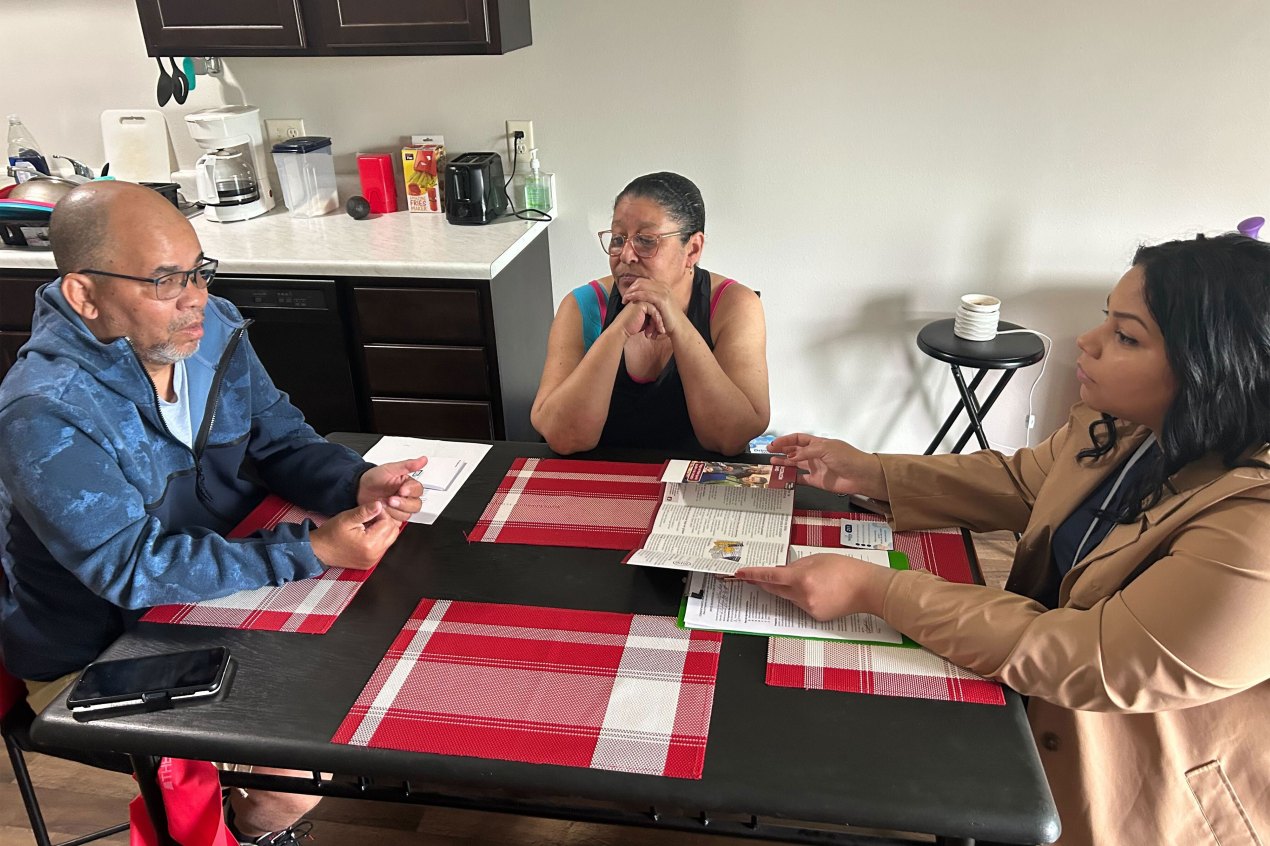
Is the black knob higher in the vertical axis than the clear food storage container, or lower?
lower

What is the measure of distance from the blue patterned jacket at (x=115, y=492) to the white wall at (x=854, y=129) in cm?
173

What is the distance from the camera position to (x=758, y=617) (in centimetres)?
123

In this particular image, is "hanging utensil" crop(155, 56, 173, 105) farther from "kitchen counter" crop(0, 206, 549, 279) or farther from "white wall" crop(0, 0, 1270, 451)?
"kitchen counter" crop(0, 206, 549, 279)

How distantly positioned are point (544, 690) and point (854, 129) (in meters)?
2.30

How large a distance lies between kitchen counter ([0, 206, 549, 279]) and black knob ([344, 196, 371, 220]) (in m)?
0.02

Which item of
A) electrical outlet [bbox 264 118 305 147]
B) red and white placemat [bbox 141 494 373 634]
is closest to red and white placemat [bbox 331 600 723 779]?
red and white placemat [bbox 141 494 373 634]

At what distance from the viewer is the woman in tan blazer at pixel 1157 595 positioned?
1.05 m

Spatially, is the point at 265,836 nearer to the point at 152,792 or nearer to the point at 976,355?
the point at 152,792

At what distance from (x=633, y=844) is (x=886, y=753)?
1.06m

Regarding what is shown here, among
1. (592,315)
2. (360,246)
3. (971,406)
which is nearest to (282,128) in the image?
(360,246)

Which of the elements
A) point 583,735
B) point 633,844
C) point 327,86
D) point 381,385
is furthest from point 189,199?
point 583,735

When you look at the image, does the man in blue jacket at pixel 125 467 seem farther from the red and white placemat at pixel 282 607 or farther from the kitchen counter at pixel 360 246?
the kitchen counter at pixel 360 246

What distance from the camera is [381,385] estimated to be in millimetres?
2865

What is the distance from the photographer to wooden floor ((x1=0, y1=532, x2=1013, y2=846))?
192 cm
